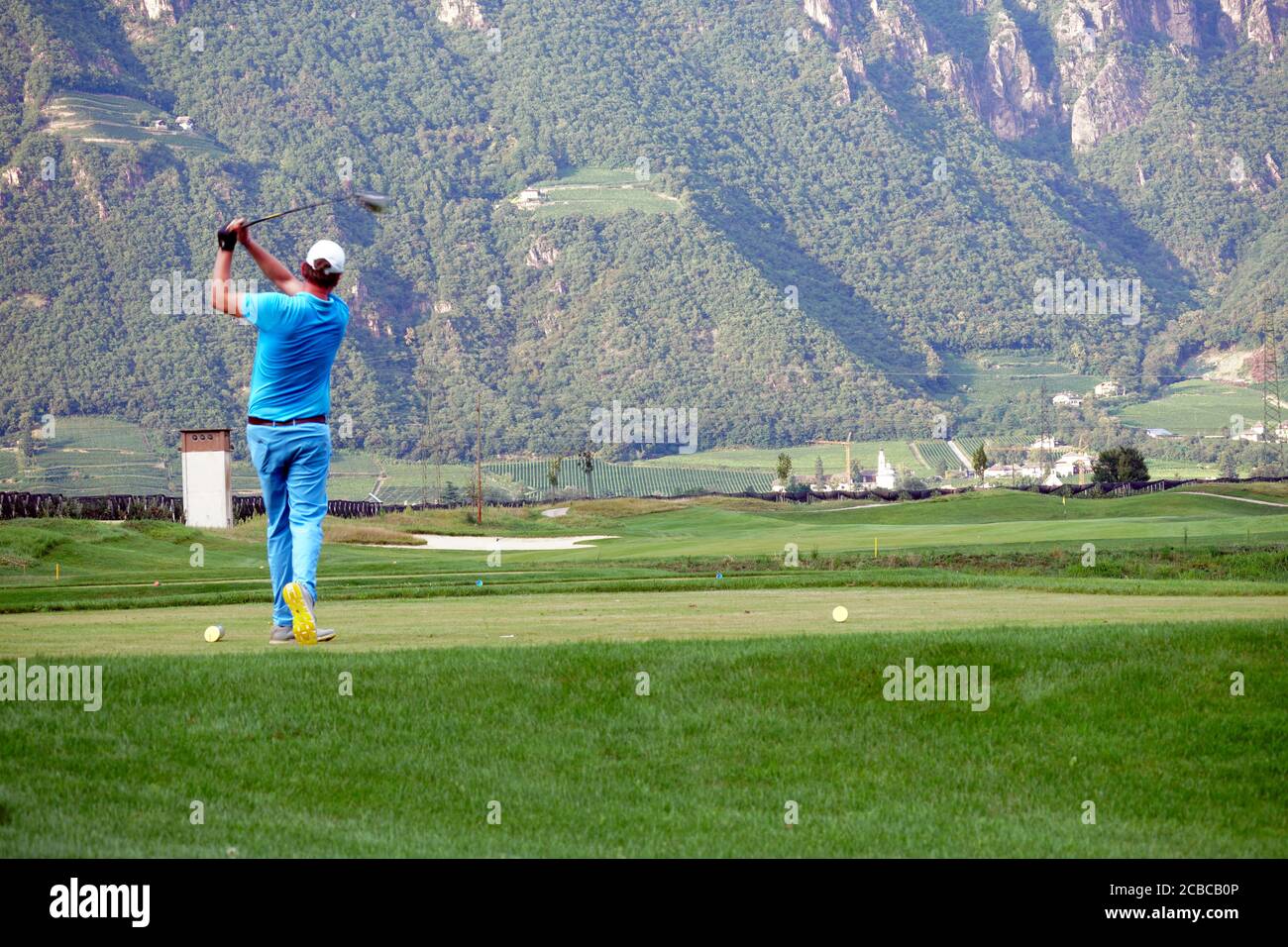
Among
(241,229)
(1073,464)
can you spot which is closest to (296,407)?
(241,229)

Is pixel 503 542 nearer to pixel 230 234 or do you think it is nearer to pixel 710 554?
pixel 710 554

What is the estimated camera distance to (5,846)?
9.45 metres

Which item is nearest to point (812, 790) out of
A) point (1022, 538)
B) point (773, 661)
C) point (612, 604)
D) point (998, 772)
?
point (998, 772)

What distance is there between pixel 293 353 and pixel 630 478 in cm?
17347

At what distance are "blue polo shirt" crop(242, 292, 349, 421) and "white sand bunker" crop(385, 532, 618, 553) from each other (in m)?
57.1

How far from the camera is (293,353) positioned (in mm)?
14547

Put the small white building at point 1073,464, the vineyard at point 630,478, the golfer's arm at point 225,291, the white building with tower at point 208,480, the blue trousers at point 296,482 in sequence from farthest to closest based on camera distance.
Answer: the small white building at point 1073,464 → the vineyard at point 630,478 → the white building with tower at point 208,480 → the blue trousers at point 296,482 → the golfer's arm at point 225,291

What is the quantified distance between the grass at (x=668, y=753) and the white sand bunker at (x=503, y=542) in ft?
192

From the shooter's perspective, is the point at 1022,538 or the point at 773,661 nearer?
the point at 773,661

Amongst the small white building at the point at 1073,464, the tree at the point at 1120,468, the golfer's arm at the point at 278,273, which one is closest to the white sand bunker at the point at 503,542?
the tree at the point at 1120,468

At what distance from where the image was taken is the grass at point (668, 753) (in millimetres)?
10297

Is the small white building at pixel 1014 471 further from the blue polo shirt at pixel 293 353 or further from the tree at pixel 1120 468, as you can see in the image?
the blue polo shirt at pixel 293 353
